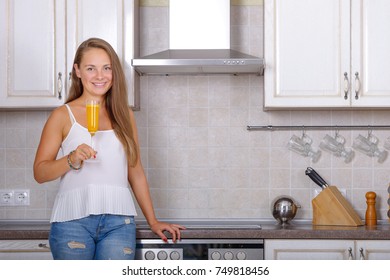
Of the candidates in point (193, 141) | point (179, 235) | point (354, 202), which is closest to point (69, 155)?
point (179, 235)

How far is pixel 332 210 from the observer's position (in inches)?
138

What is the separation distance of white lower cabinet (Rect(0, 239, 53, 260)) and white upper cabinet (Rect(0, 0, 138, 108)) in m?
0.71

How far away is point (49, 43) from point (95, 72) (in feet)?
2.41

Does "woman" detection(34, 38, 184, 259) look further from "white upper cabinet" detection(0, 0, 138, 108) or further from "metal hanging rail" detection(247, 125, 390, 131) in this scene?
"metal hanging rail" detection(247, 125, 390, 131)

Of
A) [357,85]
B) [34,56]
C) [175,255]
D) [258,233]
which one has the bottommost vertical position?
[175,255]

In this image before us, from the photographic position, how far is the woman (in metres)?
2.71

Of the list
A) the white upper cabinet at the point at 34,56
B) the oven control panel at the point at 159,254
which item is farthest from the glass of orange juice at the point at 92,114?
the white upper cabinet at the point at 34,56

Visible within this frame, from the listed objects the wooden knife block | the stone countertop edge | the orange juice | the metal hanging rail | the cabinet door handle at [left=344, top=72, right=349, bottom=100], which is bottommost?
the stone countertop edge

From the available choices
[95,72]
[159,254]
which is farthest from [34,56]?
[159,254]

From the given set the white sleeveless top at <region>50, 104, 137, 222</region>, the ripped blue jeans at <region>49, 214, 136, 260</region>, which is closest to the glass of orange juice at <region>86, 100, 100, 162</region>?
the white sleeveless top at <region>50, 104, 137, 222</region>

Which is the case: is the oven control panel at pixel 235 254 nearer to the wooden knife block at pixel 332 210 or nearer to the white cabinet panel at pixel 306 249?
the white cabinet panel at pixel 306 249

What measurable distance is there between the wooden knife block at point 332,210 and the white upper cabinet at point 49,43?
1102 mm

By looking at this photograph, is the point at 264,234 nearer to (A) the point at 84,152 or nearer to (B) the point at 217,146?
(B) the point at 217,146
